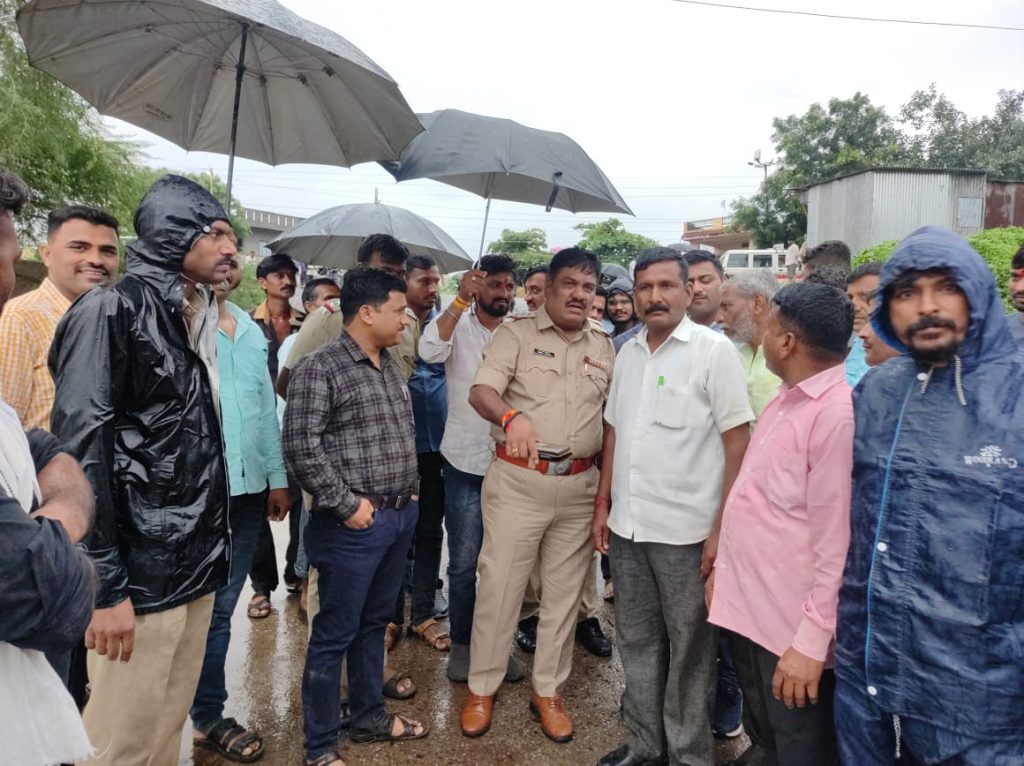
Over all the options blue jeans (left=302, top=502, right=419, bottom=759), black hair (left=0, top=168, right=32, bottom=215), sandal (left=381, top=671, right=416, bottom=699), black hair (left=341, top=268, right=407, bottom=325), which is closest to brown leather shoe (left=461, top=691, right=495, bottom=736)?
sandal (left=381, top=671, right=416, bottom=699)

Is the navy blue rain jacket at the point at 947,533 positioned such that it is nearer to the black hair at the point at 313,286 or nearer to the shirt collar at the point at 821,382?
the shirt collar at the point at 821,382

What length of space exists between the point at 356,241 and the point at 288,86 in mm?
2371

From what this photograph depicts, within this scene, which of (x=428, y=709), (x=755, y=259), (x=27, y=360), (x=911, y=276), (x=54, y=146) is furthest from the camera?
Answer: (x=755, y=259)

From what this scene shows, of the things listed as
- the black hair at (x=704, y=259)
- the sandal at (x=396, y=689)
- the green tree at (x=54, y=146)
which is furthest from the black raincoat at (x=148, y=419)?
the green tree at (x=54, y=146)

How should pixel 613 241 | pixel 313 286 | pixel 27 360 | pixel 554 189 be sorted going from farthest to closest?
pixel 613 241
pixel 313 286
pixel 554 189
pixel 27 360

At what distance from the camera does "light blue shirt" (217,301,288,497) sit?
2.88m

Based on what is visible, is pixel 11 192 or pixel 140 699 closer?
pixel 11 192

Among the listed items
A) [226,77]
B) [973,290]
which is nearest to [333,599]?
[973,290]

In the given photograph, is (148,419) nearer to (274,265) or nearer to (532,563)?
(532,563)

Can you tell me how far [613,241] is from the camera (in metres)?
39.6

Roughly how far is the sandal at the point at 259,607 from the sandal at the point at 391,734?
140 cm

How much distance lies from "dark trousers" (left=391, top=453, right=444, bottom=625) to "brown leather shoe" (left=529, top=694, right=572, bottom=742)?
3.46 ft

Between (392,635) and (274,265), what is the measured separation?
9.05 ft

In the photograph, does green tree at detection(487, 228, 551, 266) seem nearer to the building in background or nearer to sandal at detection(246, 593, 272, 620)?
the building in background
